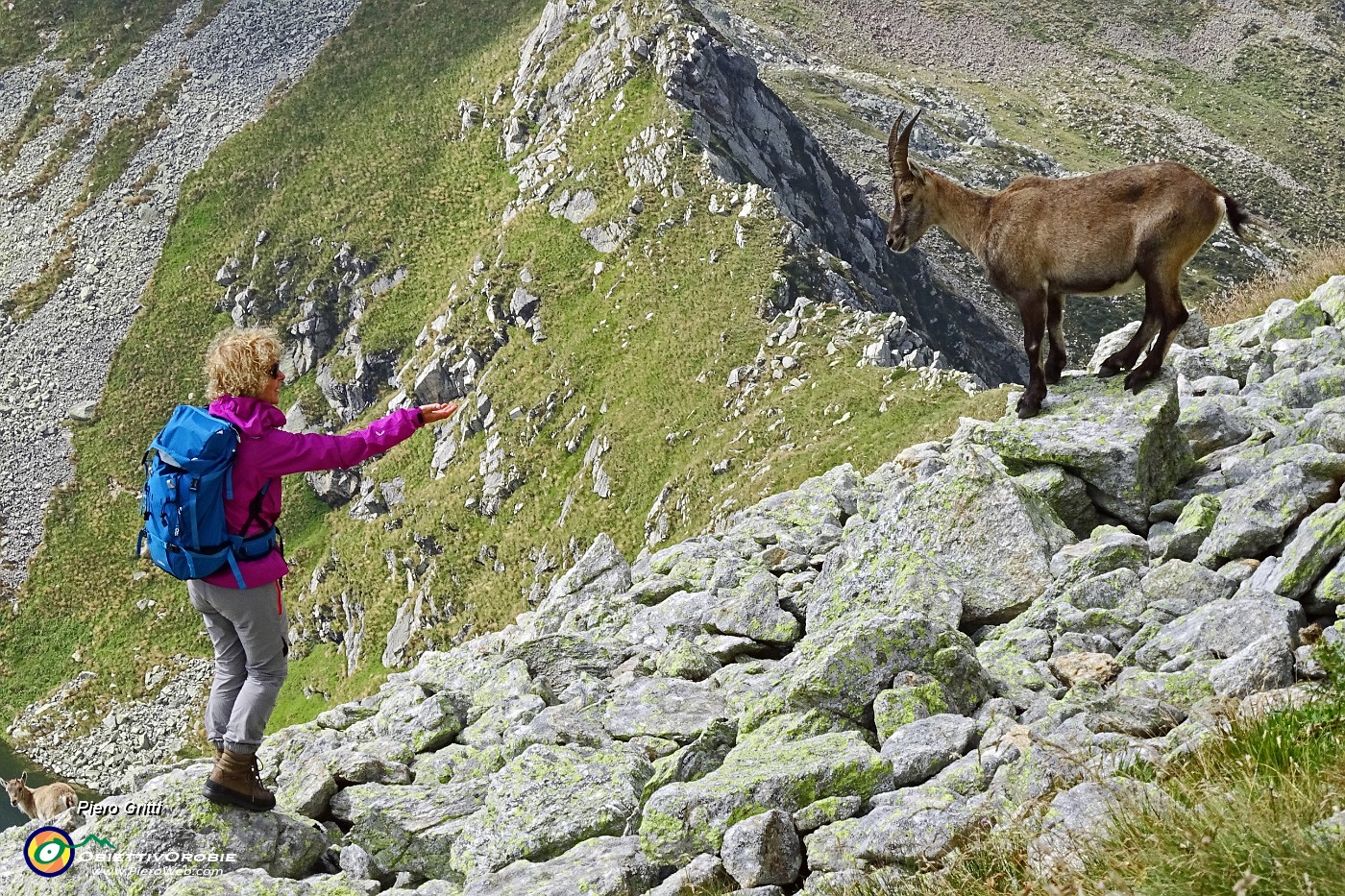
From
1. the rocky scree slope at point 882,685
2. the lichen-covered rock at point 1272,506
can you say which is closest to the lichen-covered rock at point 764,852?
the rocky scree slope at point 882,685

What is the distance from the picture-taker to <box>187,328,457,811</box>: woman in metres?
7.55

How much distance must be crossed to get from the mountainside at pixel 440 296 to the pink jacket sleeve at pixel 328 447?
2198 cm

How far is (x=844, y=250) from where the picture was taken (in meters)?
62.2

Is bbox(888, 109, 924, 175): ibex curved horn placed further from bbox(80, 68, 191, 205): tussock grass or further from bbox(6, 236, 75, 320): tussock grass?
bbox(80, 68, 191, 205): tussock grass

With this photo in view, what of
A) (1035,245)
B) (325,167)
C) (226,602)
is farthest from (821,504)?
(325,167)

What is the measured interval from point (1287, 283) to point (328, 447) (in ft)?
52.5

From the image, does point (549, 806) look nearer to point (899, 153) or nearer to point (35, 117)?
point (899, 153)

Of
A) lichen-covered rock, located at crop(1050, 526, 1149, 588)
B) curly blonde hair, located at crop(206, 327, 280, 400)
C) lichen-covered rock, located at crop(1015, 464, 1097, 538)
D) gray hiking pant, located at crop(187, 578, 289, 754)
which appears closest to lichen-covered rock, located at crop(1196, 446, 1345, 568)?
lichen-covered rock, located at crop(1050, 526, 1149, 588)

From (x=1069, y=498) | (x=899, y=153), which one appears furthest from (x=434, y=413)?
(x=899, y=153)

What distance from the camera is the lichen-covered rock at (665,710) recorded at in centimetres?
931

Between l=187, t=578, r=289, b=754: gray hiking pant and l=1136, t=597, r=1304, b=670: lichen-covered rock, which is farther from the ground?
l=187, t=578, r=289, b=754: gray hiking pant

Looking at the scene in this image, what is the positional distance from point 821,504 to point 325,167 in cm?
6744

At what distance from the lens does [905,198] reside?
13641mm

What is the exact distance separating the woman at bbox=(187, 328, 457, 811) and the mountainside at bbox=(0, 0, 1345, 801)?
72.9 feet
